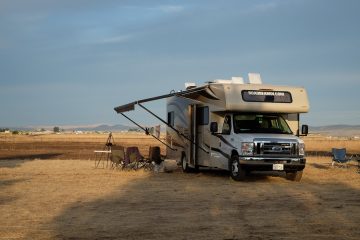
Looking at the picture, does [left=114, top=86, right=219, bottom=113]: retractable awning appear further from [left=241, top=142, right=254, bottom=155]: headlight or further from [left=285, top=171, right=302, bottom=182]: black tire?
[left=285, top=171, right=302, bottom=182]: black tire

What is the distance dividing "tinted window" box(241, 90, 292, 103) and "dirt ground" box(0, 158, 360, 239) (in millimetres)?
2475

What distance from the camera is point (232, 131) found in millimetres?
17547

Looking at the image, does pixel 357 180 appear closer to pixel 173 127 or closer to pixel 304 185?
pixel 304 185

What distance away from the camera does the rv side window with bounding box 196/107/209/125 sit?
1898 centimetres

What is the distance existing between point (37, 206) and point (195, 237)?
4.42 meters

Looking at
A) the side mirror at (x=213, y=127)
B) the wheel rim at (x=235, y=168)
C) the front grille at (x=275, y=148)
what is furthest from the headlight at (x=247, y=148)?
the side mirror at (x=213, y=127)

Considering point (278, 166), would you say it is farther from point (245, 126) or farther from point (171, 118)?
point (171, 118)

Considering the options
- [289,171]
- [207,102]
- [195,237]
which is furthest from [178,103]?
[195,237]

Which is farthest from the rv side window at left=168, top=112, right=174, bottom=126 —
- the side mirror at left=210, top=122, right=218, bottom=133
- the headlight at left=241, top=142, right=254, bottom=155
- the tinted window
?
the headlight at left=241, top=142, right=254, bottom=155

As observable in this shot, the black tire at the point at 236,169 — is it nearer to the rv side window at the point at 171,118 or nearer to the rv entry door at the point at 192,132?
the rv entry door at the point at 192,132

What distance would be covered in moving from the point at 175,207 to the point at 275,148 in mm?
5859

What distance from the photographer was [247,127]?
17719 millimetres

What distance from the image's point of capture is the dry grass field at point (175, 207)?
904cm

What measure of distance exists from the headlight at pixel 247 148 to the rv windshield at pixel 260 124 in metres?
0.86
